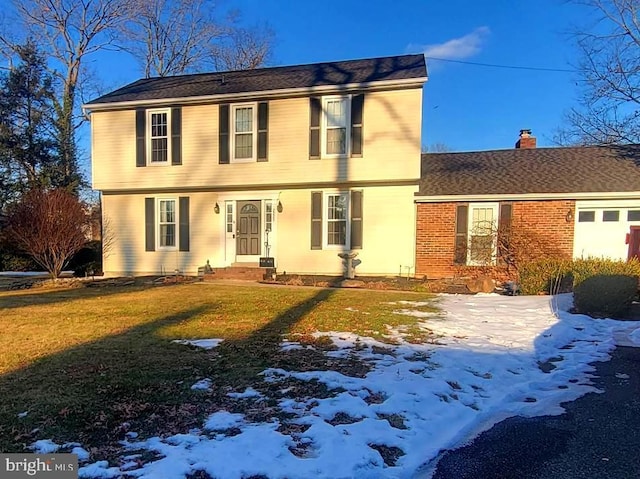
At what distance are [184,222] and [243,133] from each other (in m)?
3.56

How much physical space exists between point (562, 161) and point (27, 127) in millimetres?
22247

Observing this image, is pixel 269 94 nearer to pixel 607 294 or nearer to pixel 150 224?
pixel 150 224

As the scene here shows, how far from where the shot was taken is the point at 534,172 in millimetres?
13570

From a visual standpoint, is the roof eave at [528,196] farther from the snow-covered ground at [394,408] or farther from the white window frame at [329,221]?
the snow-covered ground at [394,408]

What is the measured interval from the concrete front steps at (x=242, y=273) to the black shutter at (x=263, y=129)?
137 inches

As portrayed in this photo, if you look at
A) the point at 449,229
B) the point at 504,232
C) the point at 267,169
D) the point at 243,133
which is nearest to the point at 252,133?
the point at 243,133

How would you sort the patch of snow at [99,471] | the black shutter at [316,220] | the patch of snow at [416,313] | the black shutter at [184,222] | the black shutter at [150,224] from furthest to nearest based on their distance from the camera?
the black shutter at [150,224] → the black shutter at [184,222] → the black shutter at [316,220] → the patch of snow at [416,313] → the patch of snow at [99,471]

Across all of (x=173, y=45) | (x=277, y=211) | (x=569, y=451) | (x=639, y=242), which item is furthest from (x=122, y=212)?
(x=173, y=45)

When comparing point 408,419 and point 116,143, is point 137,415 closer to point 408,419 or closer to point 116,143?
point 408,419

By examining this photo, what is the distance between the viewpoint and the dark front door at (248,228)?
13.9 meters

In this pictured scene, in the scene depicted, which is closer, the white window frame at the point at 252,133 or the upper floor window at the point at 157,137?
the white window frame at the point at 252,133

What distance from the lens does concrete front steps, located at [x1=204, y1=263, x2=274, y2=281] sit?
12734mm

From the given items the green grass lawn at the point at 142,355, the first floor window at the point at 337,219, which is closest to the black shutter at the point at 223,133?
the first floor window at the point at 337,219

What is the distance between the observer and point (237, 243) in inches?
551
